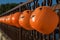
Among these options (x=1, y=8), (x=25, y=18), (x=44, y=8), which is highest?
(x=44, y=8)

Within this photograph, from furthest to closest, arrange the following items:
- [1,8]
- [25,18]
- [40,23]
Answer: [1,8], [25,18], [40,23]

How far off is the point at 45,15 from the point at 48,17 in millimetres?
19

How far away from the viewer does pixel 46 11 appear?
109cm

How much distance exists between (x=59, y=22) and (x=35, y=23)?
0.49ft

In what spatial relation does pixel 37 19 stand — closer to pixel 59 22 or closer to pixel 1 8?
pixel 59 22

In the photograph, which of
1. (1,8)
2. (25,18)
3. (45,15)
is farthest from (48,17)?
(1,8)

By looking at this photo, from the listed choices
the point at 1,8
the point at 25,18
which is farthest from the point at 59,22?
the point at 1,8

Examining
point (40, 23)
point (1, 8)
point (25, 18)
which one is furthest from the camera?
point (1, 8)

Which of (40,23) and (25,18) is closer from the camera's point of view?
(40,23)

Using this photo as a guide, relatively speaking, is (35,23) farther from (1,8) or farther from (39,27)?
(1,8)

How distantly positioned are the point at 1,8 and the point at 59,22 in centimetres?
1549

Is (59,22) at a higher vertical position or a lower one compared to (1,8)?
higher

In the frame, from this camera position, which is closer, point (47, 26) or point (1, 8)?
point (47, 26)

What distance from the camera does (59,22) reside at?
3.74 feet
